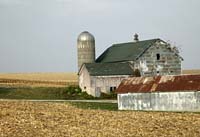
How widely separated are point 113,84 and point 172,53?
9.18 meters

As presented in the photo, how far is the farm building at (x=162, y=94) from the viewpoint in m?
36.3

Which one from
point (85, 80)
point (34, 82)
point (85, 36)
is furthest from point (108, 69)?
point (34, 82)

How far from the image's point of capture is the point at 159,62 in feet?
204

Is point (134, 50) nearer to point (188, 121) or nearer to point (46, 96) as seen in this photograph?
point (46, 96)

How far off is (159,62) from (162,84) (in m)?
23.4

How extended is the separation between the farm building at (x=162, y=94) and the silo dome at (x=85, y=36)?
85.0 ft

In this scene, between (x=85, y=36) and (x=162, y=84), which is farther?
(x=85, y=36)

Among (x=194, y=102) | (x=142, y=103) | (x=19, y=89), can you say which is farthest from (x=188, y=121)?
(x=19, y=89)

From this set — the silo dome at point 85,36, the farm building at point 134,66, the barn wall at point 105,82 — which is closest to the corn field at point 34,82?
the silo dome at point 85,36

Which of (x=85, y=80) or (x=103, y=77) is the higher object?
(x=103, y=77)

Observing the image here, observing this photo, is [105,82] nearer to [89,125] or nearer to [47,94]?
[47,94]

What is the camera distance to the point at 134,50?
63719 millimetres

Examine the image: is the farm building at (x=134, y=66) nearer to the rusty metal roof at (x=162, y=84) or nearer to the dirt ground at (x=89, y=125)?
the rusty metal roof at (x=162, y=84)

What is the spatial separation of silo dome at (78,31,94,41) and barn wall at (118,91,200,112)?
27285 millimetres
